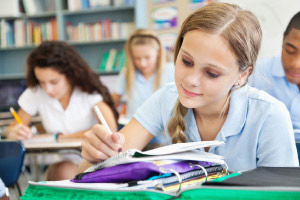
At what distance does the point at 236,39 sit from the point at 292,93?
0.99 metres

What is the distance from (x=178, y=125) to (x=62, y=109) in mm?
1497

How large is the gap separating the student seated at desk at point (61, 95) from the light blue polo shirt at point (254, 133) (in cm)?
120

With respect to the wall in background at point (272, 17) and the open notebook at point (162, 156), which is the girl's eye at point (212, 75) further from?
the wall in background at point (272, 17)

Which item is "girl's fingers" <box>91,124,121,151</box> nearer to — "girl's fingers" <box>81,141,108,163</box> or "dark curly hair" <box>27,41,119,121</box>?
"girl's fingers" <box>81,141,108,163</box>

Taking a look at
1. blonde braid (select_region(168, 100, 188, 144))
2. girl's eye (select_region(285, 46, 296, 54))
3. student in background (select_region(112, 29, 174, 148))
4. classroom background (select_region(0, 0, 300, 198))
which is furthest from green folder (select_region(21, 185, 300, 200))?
classroom background (select_region(0, 0, 300, 198))

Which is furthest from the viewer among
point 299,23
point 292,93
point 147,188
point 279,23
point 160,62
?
point 279,23

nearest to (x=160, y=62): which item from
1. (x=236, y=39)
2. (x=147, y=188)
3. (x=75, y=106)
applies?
(x=75, y=106)

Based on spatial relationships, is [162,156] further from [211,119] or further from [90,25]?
[90,25]

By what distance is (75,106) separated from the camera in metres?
2.49

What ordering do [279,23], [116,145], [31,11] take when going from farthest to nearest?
1. [31,11]
2. [279,23]
3. [116,145]

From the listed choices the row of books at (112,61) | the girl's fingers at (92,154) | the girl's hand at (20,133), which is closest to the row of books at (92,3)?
the row of books at (112,61)

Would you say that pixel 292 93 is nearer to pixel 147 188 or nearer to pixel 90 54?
pixel 147 188

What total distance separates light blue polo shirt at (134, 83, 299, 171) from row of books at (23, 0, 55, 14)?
4.12 meters

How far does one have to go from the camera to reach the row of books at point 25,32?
486cm
